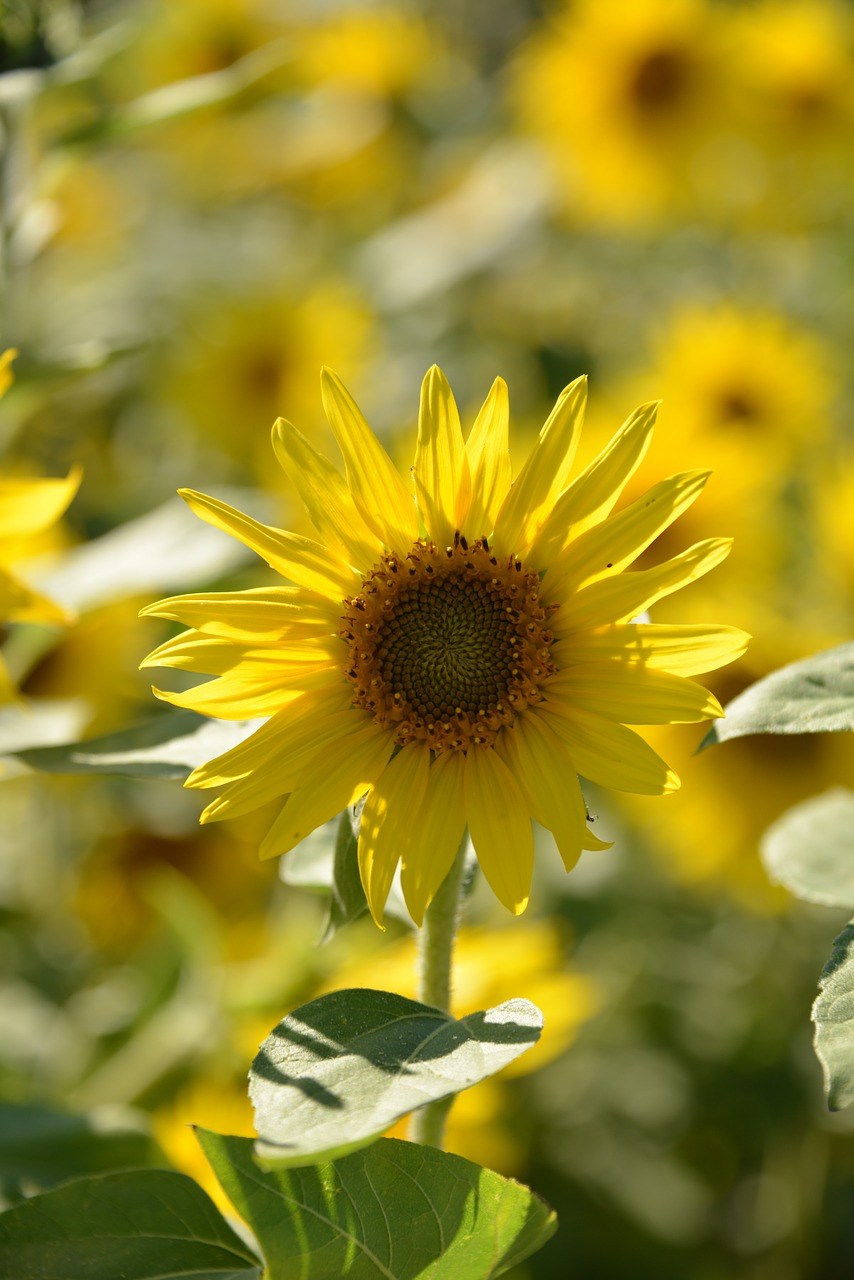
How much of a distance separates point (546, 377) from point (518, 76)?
99cm

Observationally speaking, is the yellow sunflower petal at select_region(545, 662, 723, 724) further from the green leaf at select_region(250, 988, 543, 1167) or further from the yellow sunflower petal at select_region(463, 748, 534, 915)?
the green leaf at select_region(250, 988, 543, 1167)

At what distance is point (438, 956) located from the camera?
0.91 meters

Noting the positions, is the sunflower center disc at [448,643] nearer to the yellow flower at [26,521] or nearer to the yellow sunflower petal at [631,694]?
the yellow sunflower petal at [631,694]

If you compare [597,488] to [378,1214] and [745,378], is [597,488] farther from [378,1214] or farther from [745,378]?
[745,378]

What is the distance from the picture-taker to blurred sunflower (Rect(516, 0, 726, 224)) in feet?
9.62

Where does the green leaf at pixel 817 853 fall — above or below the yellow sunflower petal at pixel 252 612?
below

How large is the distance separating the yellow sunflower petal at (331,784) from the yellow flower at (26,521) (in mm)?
346

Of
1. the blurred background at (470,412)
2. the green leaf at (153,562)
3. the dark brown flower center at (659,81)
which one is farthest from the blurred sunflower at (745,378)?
the green leaf at (153,562)

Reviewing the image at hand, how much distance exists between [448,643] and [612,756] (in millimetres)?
187

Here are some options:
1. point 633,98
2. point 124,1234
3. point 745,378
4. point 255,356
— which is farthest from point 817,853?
point 633,98

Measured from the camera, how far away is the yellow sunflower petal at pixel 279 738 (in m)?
0.89

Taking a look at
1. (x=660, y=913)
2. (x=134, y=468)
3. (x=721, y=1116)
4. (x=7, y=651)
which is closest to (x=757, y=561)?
(x=660, y=913)

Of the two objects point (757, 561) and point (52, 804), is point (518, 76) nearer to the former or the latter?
point (757, 561)

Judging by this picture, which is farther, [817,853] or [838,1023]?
[817,853]
